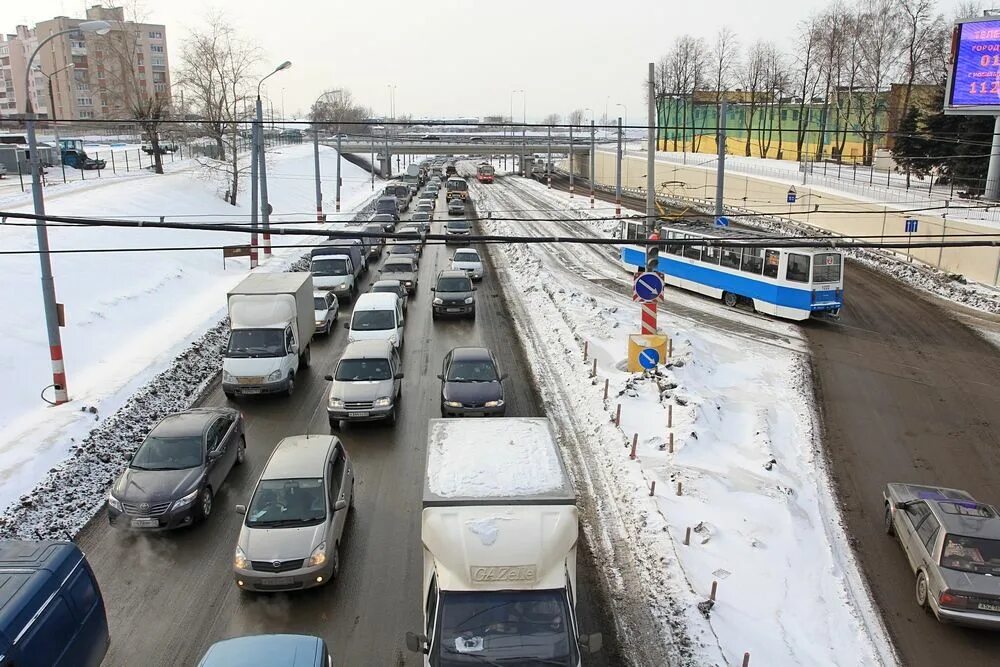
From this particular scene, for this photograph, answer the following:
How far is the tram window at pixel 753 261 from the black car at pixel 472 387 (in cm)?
1328

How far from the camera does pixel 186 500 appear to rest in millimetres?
11930

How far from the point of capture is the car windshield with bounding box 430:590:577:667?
7086 millimetres

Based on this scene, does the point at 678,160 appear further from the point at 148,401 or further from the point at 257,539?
the point at 257,539

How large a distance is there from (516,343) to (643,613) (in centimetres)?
1348

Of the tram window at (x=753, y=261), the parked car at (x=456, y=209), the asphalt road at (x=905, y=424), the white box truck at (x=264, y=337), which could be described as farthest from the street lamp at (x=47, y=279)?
the parked car at (x=456, y=209)

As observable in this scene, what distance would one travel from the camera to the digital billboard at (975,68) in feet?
114

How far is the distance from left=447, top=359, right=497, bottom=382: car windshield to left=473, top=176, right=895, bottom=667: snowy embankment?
71.0 inches

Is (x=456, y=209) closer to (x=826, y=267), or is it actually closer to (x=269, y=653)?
(x=826, y=267)

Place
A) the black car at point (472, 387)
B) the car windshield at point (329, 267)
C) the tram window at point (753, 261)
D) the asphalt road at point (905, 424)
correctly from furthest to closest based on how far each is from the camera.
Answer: the car windshield at point (329, 267), the tram window at point (753, 261), the black car at point (472, 387), the asphalt road at point (905, 424)

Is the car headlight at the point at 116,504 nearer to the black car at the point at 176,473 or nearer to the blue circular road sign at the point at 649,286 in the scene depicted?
the black car at the point at 176,473

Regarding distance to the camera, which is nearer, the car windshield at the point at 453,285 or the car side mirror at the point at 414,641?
the car side mirror at the point at 414,641

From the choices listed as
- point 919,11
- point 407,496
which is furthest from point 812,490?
point 919,11

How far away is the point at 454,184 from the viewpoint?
224 ft

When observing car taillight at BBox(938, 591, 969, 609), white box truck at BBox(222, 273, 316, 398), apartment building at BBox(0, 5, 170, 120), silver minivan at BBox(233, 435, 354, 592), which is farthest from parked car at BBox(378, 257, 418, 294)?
apartment building at BBox(0, 5, 170, 120)
